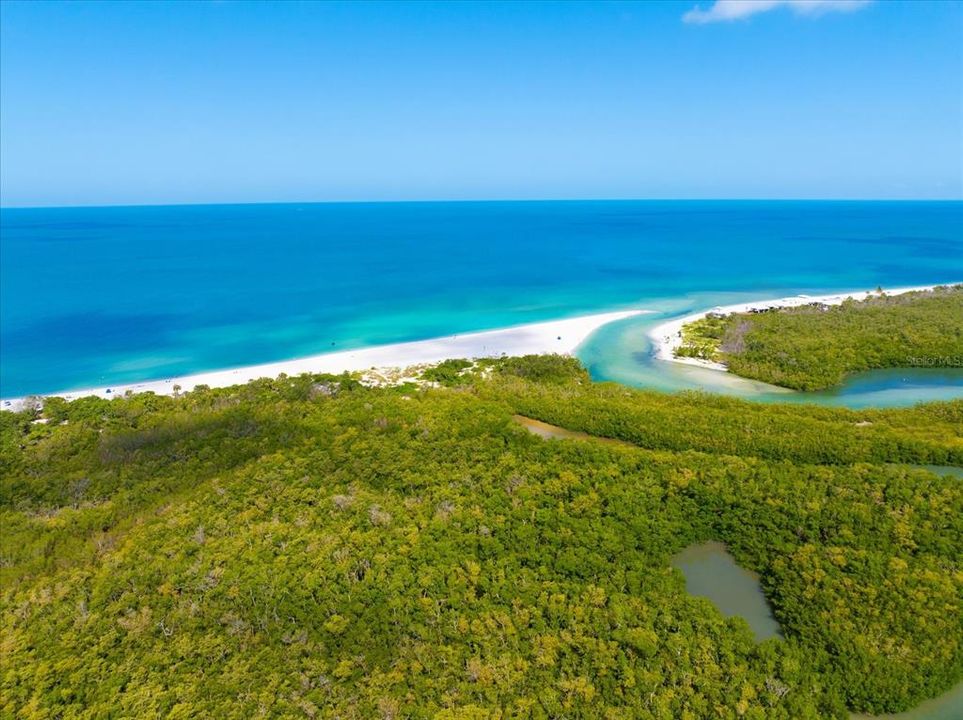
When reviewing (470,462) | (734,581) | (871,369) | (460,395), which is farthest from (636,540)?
(871,369)

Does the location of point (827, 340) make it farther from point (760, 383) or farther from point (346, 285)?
point (346, 285)

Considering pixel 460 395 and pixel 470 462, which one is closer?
pixel 470 462

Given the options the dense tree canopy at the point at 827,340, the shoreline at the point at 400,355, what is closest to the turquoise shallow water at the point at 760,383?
the dense tree canopy at the point at 827,340

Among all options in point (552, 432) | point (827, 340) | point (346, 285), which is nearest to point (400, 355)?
point (552, 432)

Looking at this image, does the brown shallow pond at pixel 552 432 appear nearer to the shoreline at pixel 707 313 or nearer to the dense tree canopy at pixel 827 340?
the shoreline at pixel 707 313

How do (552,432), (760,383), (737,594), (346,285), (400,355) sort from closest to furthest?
(737,594) → (552,432) → (760,383) → (400,355) → (346,285)

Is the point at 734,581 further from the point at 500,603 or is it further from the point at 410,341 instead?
the point at 410,341

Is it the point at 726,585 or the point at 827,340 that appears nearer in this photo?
the point at 726,585
